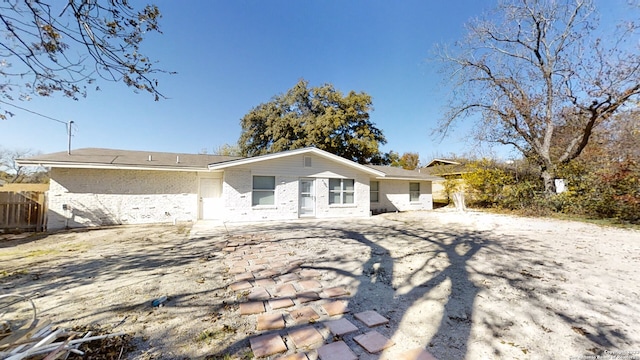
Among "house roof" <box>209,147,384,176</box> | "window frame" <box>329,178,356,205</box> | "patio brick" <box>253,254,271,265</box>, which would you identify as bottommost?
"patio brick" <box>253,254,271,265</box>

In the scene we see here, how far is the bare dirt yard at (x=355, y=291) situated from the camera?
2.32 m

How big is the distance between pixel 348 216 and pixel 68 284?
33.4 ft

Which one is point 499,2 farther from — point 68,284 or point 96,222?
→ point 96,222

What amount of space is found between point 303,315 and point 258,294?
2.81 feet

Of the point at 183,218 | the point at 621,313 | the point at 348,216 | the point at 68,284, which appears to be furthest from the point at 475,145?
the point at 68,284

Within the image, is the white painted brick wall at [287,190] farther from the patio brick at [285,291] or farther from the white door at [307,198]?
the patio brick at [285,291]

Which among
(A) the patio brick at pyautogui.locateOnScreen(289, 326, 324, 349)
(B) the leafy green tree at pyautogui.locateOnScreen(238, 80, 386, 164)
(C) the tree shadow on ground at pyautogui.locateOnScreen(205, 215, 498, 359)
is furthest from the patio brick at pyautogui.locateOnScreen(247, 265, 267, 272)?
(B) the leafy green tree at pyautogui.locateOnScreen(238, 80, 386, 164)

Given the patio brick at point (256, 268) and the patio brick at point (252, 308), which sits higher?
the patio brick at point (256, 268)

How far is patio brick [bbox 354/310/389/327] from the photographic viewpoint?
8.47 ft

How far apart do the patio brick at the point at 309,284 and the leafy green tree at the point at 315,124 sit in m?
17.4

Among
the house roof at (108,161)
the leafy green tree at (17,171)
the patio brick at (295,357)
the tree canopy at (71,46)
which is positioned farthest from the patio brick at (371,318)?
the leafy green tree at (17,171)

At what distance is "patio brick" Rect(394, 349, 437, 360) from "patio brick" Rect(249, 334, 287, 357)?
0.98 metres

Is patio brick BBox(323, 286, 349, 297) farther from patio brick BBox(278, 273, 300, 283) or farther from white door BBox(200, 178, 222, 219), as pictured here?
white door BBox(200, 178, 222, 219)

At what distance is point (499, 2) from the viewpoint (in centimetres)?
1319
